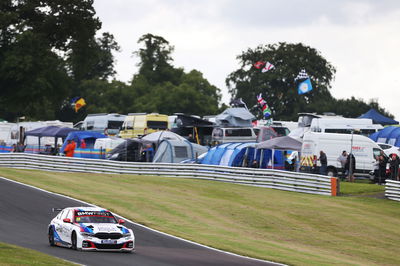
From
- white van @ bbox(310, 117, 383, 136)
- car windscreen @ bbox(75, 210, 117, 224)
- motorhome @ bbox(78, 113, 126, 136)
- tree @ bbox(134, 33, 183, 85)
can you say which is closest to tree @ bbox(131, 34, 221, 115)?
tree @ bbox(134, 33, 183, 85)

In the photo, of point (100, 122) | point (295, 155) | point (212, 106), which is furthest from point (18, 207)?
point (212, 106)

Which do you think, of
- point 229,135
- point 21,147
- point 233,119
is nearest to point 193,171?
point 229,135

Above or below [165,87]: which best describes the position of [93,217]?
below

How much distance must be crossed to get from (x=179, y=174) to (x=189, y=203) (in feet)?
33.9

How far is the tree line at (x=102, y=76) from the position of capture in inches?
2343

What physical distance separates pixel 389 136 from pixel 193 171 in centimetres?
1479

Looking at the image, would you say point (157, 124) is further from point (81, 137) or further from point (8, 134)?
point (8, 134)

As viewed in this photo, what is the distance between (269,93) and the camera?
110562 mm

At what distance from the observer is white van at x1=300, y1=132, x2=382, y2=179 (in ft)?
137

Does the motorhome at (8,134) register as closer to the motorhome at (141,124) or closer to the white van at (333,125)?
the motorhome at (141,124)

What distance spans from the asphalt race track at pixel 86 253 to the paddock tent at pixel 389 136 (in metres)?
26.2

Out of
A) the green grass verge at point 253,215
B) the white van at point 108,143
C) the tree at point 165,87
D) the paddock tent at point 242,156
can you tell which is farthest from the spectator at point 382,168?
Answer: the tree at point 165,87

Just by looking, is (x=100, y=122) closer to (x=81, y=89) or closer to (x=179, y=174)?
(x=179, y=174)

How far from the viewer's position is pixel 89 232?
63.0ft
